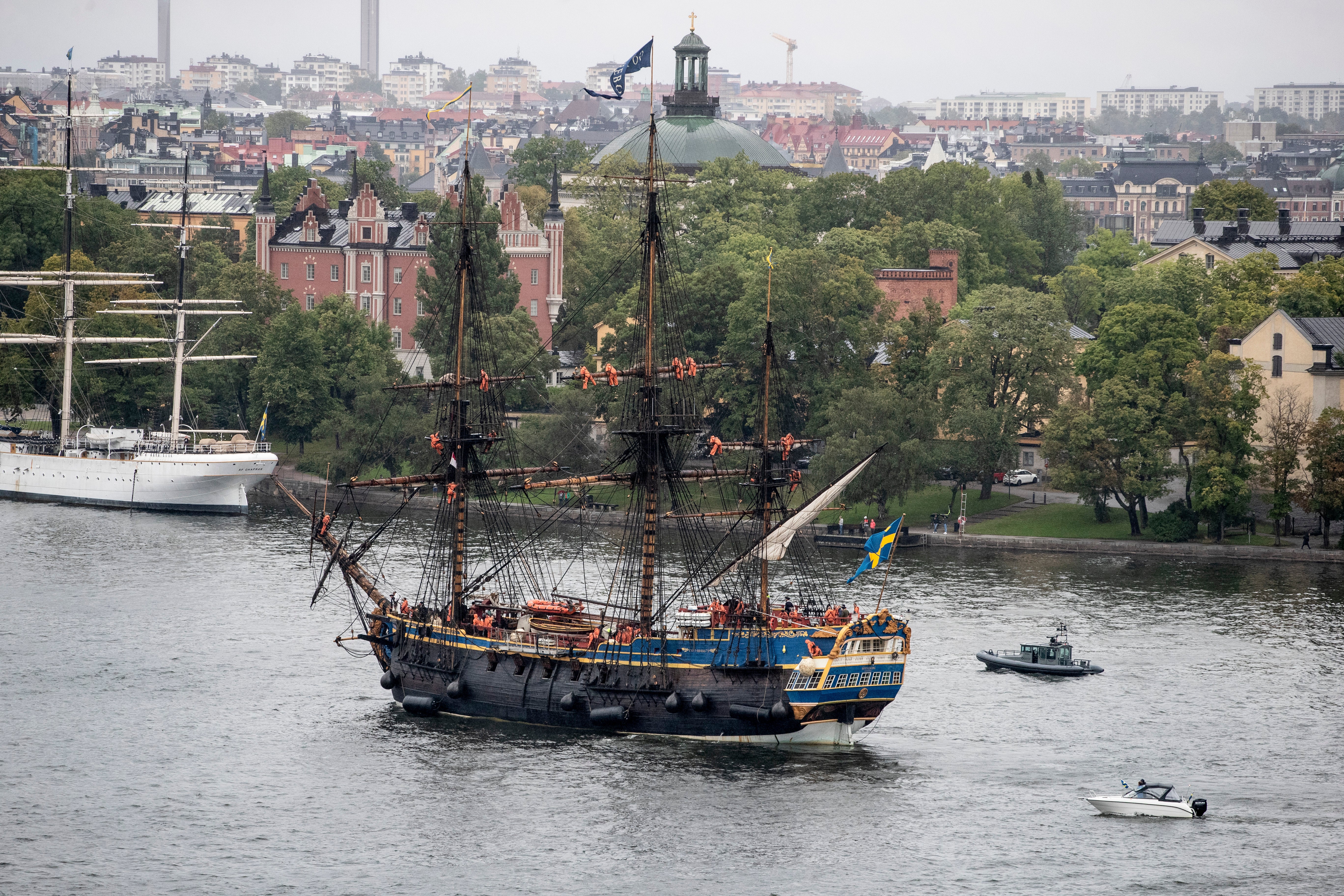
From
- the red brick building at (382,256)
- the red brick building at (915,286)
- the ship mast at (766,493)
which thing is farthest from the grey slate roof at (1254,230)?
the ship mast at (766,493)

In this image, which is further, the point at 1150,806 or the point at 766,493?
the point at 766,493

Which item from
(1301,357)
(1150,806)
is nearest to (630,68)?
(1150,806)

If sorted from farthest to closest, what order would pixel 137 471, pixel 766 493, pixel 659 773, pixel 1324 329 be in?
pixel 137 471
pixel 1324 329
pixel 766 493
pixel 659 773

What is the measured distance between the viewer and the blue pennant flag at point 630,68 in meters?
83.2

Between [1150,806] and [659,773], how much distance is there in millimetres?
15700

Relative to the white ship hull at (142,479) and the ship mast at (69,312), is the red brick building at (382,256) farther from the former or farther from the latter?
the white ship hull at (142,479)

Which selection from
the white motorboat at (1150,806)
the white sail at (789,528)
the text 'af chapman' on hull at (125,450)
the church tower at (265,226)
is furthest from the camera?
the church tower at (265,226)

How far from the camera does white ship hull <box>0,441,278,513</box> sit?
437 ft

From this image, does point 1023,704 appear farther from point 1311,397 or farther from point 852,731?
point 1311,397

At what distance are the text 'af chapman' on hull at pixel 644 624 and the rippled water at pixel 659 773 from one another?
122 centimetres

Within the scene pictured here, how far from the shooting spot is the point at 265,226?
185m

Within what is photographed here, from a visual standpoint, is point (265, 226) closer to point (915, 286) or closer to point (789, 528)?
point (915, 286)

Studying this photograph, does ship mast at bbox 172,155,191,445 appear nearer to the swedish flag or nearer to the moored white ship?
the moored white ship

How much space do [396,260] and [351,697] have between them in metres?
96.8
